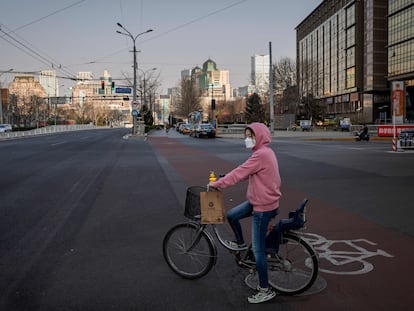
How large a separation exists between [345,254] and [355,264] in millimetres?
384

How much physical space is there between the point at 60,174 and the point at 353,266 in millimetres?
11101

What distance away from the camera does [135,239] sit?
645 cm

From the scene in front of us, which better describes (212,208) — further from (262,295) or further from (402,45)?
(402,45)

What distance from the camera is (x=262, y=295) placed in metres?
4.17

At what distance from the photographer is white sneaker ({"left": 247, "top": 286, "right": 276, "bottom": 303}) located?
4129 mm

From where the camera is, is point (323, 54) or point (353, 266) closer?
point (353, 266)

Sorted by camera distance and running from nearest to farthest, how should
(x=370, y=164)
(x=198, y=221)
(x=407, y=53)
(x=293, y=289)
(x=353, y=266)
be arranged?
(x=293, y=289), (x=198, y=221), (x=353, y=266), (x=370, y=164), (x=407, y=53)

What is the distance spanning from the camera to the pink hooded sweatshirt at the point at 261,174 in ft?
13.8

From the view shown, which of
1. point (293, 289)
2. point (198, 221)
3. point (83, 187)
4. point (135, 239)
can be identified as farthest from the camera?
point (83, 187)

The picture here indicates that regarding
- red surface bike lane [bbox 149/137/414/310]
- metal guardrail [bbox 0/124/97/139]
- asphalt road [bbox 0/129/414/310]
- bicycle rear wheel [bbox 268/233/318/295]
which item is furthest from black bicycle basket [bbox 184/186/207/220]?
metal guardrail [bbox 0/124/97/139]

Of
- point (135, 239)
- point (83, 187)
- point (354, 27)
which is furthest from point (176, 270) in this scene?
point (354, 27)

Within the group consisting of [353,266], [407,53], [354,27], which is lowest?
[353,266]

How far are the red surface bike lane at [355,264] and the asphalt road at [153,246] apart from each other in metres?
0.01

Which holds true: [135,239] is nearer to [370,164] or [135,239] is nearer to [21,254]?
[21,254]
